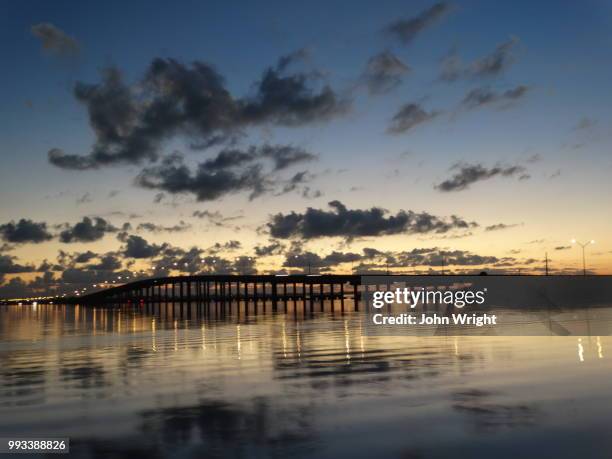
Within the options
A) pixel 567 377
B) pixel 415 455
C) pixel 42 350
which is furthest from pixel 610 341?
pixel 42 350

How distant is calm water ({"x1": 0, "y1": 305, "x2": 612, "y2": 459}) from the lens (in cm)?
Result: 1535

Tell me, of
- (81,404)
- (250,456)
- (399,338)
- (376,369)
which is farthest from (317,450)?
(399,338)

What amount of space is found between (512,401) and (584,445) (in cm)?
558

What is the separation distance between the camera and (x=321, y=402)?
68.3 ft

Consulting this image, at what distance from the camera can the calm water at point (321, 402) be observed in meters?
15.4

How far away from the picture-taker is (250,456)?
1438 cm

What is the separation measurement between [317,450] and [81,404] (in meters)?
10.5

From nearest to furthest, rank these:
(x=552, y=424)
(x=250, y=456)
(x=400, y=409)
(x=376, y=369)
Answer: (x=250, y=456)
(x=552, y=424)
(x=400, y=409)
(x=376, y=369)

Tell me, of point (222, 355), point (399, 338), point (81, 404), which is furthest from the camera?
point (399, 338)

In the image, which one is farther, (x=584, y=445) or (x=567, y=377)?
(x=567, y=377)

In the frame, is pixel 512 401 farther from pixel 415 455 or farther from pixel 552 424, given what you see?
pixel 415 455

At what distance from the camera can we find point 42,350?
1726 inches

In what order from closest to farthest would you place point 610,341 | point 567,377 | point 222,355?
point 567,377 → point 222,355 → point 610,341

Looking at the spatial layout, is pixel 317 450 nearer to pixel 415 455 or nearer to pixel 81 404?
pixel 415 455
